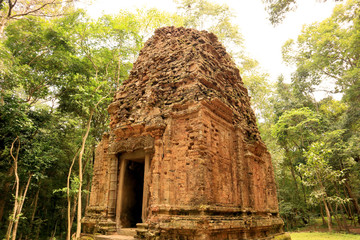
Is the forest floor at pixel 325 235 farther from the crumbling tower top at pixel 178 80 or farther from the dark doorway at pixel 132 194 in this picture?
the dark doorway at pixel 132 194

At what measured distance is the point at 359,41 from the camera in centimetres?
1546

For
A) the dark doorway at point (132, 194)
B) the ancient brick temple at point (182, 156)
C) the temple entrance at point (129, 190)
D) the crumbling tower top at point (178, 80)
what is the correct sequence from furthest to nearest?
the dark doorway at point (132, 194)
the temple entrance at point (129, 190)
the crumbling tower top at point (178, 80)
the ancient brick temple at point (182, 156)

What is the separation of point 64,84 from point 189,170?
12.9 metres

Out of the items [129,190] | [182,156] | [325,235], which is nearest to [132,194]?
[129,190]

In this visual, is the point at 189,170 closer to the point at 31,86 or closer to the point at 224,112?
the point at 224,112

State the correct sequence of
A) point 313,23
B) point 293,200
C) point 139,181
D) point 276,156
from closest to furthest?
1. point 139,181
2. point 276,156
3. point 293,200
4. point 313,23

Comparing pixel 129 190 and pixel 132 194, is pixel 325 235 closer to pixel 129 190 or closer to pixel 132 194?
pixel 132 194

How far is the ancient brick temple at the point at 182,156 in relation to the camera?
573cm

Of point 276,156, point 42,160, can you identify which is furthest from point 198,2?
point 42,160

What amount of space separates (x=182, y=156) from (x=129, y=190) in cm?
281

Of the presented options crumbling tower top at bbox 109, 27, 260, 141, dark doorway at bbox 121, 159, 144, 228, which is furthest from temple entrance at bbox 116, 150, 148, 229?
crumbling tower top at bbox 109, 27, 260, 141

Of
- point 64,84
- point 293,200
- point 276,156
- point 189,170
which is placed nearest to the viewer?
point 189,170

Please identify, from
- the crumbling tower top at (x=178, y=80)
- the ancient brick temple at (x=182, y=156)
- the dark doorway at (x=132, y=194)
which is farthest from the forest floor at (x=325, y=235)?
the dark doorway at (x=132, y=194)

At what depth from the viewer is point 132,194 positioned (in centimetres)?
784
